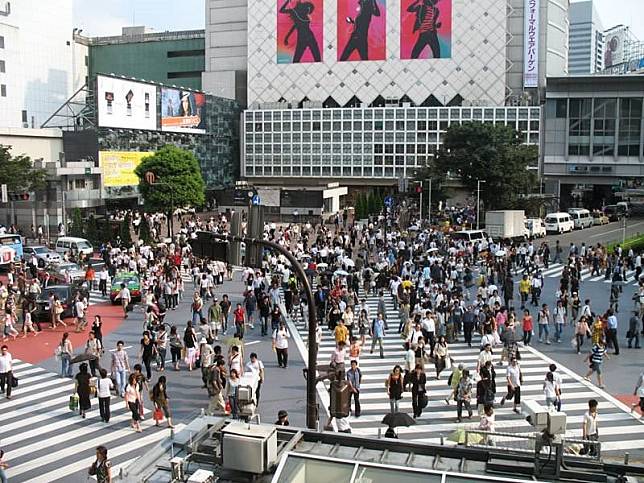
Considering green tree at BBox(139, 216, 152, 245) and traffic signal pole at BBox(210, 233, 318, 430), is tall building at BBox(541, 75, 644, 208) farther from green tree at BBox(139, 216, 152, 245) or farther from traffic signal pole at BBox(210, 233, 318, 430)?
traffic signal pole at BBox(210, 233, 318, 430)

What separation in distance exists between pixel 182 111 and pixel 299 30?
81.7 ft

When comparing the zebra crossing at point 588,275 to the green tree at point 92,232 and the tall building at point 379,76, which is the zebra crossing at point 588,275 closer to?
the green tree at point 92,232

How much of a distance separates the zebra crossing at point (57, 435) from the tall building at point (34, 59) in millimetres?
72165

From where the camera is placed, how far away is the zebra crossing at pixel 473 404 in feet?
49.6

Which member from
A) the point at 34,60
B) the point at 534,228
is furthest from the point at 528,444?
the point at 34,60

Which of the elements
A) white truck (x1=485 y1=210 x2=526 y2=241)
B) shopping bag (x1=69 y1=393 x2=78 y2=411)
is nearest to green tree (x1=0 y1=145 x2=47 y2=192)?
white truck (x1=485 y1=210 x2=526 y2=241)

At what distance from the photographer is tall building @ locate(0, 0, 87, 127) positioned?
272 feet

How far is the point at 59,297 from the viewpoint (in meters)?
25.9

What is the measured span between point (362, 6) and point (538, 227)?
162 feet

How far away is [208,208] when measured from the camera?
7594 centimetres

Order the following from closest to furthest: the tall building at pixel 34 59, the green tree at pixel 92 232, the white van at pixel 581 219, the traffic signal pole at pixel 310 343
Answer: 1. the traffic signal pole at pixel 310 343
2. the green tree at pixel 92 232
3. the white van at pixel 581 219
4. the tall building at pixel 34 59

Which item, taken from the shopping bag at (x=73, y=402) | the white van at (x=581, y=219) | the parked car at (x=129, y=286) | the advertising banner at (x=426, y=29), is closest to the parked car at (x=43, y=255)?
the parked car at (x=129, y=286)

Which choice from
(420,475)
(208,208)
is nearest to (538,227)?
(208,208)

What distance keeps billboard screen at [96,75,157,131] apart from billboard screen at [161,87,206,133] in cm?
233
